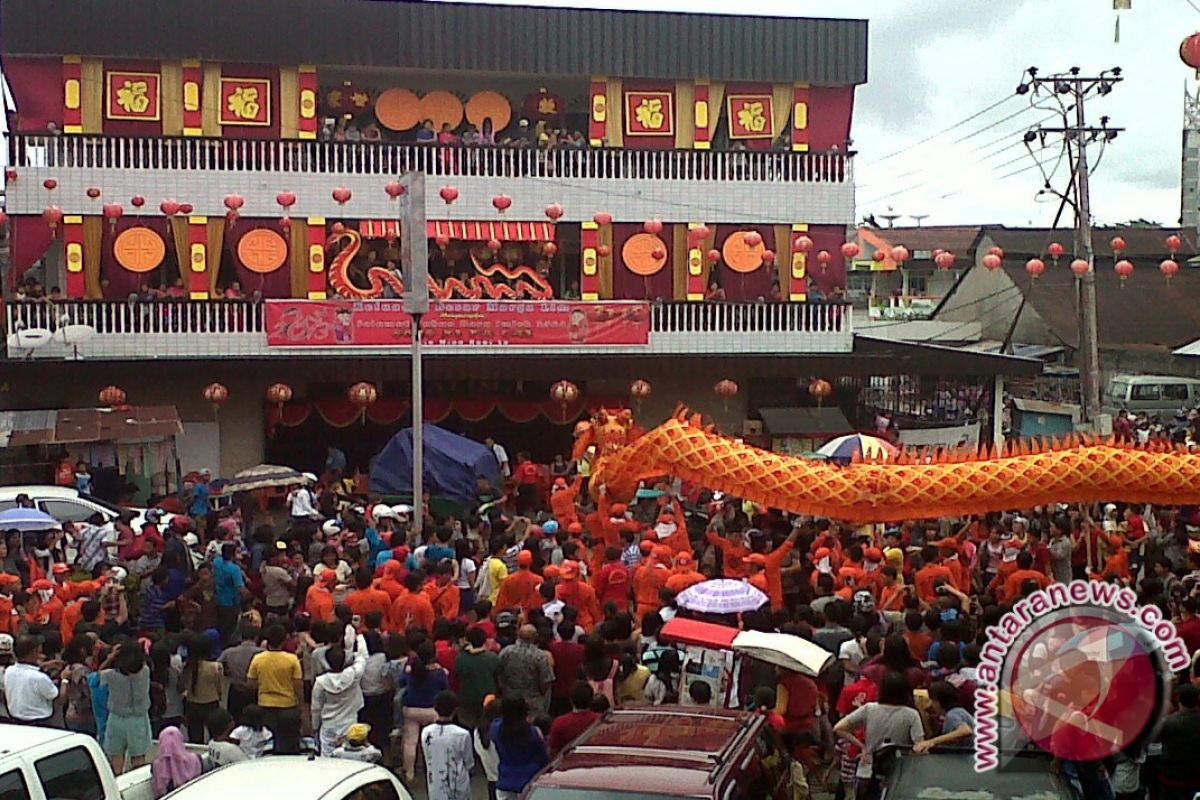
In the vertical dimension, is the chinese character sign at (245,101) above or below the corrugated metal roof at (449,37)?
below

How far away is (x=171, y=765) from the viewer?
738 centimetres

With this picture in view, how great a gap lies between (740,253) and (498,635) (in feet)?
48.3

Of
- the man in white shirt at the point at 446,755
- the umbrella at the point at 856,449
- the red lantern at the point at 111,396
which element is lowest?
the man in white shirt at the point at 446,755

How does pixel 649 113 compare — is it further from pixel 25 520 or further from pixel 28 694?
pixel 28 694

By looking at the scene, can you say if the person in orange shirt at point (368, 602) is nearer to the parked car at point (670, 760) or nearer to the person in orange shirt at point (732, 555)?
the parked car at point (670, 760)

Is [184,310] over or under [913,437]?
over

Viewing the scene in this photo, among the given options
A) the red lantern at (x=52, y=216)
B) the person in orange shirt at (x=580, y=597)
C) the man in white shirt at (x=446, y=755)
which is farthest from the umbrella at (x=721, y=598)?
the red lantern at (x=52, y=216)

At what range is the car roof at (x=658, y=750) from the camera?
6.18 m

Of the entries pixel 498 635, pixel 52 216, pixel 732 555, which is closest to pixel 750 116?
pixel 52 216

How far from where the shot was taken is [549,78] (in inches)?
900

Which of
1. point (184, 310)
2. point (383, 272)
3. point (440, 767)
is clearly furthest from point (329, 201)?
point (440, 767)

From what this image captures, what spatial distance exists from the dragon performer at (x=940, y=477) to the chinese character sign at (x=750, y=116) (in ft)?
37.0

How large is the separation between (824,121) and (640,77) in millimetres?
3262

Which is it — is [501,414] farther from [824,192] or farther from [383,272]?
[824,192]
